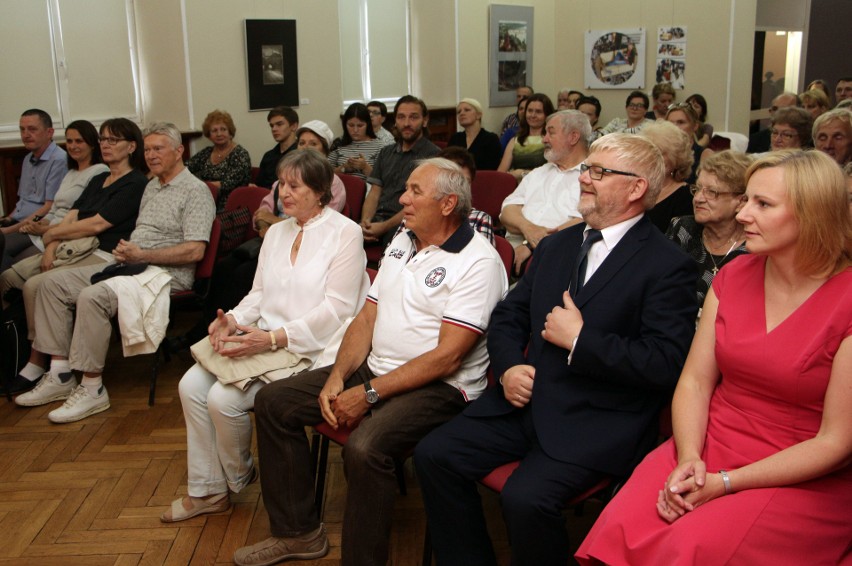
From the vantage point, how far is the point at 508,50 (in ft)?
33.2

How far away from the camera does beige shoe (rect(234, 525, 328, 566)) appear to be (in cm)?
275

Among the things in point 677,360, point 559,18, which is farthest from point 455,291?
point 559,18

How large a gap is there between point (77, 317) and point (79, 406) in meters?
0.45

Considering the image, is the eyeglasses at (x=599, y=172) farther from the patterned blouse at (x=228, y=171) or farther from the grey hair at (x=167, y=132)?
the patterned blouse at (x=228, y=171)

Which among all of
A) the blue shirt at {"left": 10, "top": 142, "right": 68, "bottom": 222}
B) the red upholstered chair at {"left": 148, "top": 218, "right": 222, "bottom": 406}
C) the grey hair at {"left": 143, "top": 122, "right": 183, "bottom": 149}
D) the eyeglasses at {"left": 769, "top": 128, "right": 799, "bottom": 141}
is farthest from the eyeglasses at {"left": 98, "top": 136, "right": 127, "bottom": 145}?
the eyeglasses at {"left": 769, "top": 128, "right": 799, "bottom": 141}

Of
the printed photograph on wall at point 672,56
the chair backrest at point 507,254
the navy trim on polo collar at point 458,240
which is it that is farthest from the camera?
the printed photograph on wall at point 672,56

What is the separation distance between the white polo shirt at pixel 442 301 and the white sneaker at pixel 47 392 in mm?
2281

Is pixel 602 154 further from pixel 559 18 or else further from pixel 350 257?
pixel 559 18

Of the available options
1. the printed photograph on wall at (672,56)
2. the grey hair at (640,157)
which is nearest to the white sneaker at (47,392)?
the grey hair at (640,157)

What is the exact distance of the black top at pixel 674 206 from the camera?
144 inches

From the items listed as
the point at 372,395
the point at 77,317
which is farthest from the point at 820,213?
the point at 77,317

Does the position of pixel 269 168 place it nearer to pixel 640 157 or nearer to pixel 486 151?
pixel 486 151

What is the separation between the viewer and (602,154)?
240 cm

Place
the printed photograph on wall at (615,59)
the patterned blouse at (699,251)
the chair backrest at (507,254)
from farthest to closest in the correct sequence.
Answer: the printed photograph on wall at (615,59)
the chair backrest at (507,254)
the patterned blouse at (699,251)
